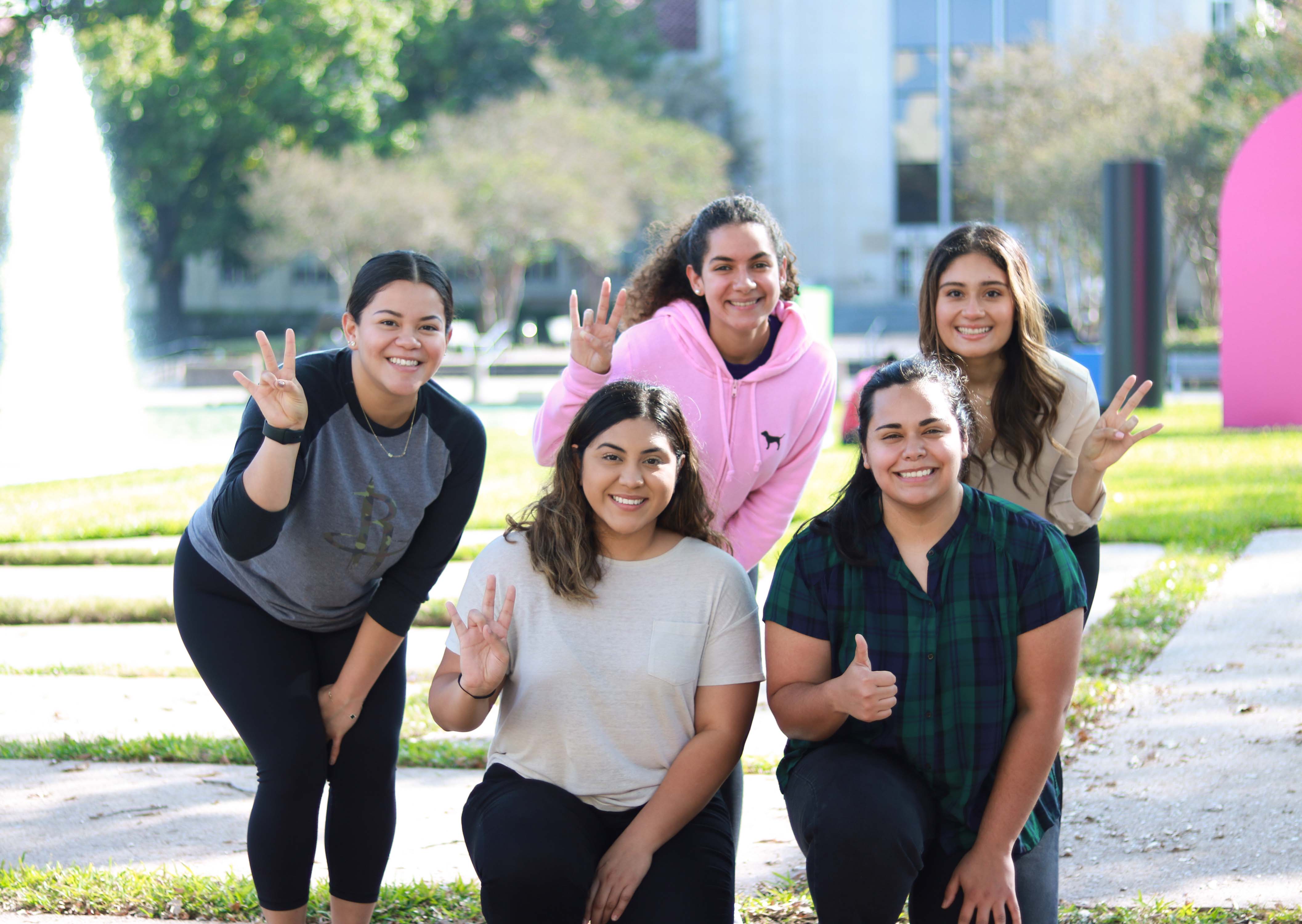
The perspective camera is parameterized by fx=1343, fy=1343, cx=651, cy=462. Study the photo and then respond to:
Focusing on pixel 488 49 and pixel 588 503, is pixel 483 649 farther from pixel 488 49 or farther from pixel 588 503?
pixel 488 49

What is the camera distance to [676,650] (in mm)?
2852

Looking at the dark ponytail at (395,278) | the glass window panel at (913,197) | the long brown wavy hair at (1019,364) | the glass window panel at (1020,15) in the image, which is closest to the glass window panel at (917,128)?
the glass window panel at (913,197)

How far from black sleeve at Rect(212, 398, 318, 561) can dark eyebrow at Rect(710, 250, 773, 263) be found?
110 cm

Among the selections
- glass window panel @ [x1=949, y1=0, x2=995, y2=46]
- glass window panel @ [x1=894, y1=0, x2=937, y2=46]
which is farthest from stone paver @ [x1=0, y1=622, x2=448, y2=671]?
glass window panel @ [x1=894, y1=0, x2=937, y2=46]

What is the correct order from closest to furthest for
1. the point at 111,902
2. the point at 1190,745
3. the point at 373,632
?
1. the point at 373,632
2. the point at 111,902
3. the point at 1190,745

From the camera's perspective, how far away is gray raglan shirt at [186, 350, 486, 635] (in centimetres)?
302

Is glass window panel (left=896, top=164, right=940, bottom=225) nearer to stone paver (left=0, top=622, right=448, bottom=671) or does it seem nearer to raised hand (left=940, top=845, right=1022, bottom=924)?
stone paver (left=0, top=622, right=448, bottom=671)

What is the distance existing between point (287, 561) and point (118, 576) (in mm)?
4989

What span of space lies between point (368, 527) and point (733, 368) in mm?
1059

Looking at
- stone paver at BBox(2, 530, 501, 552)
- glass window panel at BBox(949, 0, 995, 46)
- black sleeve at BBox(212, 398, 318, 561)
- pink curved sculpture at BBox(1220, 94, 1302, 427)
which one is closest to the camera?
black sleeve at BBox(212, 398, 318, 561)

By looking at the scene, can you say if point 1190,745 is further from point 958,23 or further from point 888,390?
point 958,23

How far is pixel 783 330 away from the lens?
357 cm

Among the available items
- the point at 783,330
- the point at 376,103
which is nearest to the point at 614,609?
the point at 783,330

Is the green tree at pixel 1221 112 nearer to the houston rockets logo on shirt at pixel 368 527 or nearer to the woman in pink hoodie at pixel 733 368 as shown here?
the woman in pink hoodie at pixel 733 368
